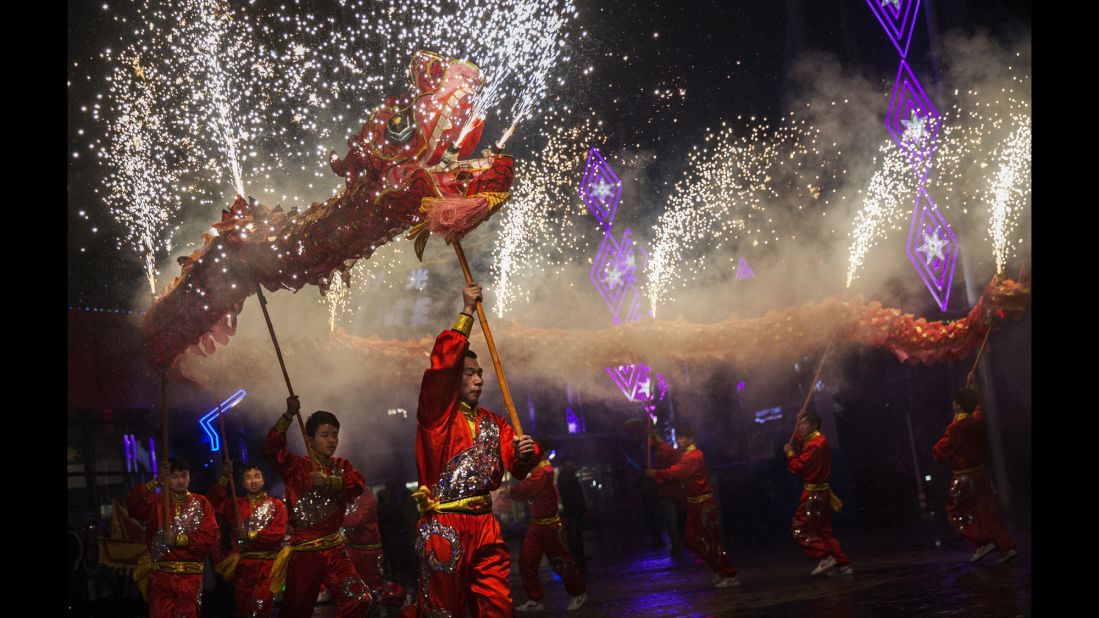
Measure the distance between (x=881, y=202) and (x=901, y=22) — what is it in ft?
10.4

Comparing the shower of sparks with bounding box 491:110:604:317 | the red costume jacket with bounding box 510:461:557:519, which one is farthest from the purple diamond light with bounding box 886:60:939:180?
the red costume jacket with bounding box 510:461:557:519

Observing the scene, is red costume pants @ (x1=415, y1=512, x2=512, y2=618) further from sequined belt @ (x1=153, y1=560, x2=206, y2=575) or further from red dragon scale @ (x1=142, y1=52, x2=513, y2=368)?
sequined belt @ (x1=153, y1=560, x2=206, y2=575)

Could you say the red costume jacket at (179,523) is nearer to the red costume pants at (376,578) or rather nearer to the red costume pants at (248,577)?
the red costume pants at (248,577)

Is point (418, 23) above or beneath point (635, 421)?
above

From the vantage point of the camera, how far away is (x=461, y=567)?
4.40 m

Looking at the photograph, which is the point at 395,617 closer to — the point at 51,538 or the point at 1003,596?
the point at 1003,596

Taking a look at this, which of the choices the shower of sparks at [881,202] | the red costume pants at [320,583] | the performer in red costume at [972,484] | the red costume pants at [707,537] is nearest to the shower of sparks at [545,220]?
the shower of sparks at [881,202]

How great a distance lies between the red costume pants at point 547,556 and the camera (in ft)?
28.1

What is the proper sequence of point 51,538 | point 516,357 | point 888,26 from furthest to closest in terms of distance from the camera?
point 888,26
point 516,357
point 51,538

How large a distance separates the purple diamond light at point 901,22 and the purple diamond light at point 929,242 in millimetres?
2620

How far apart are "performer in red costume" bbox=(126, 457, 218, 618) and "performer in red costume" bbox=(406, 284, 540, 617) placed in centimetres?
287


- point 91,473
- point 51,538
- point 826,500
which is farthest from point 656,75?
point 51,538

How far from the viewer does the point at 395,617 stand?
9.38 m

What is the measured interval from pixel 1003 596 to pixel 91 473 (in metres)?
9.43
